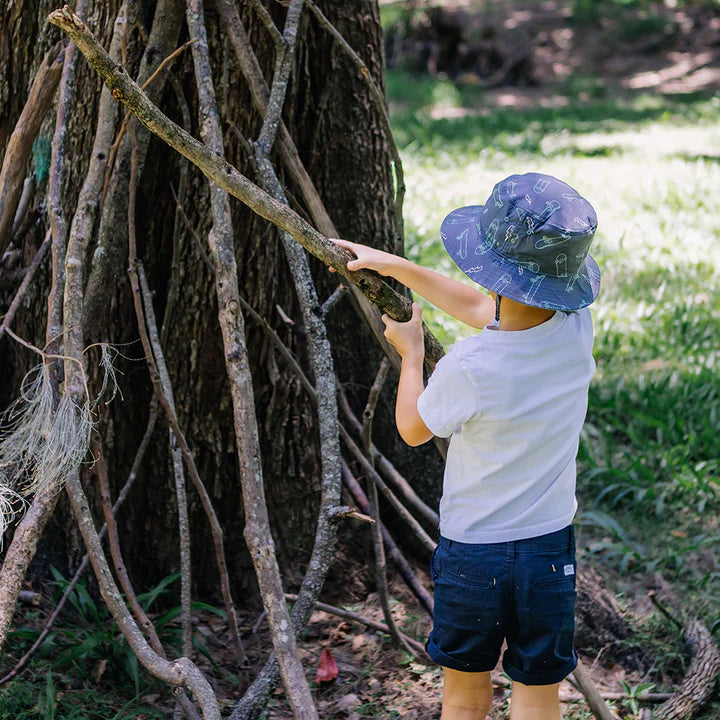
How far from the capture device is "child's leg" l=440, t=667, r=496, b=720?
6.77ft

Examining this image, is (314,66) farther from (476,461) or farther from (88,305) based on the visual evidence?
(476,461)

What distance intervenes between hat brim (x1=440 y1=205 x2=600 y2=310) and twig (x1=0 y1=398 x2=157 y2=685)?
123 centimetres

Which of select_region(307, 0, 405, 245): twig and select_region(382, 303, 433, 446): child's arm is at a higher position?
select_region(307, 0, 405, 245): twig

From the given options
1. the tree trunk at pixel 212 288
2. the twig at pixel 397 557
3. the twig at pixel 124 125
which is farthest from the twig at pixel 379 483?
the twig at pixel 124 125

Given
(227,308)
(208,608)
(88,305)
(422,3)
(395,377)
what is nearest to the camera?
(227,308)

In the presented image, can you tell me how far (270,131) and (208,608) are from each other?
1.43m

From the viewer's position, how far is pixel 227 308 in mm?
2152

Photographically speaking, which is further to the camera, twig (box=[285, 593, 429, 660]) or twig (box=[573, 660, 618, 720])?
twig (box=[285, 593, 429, 660])

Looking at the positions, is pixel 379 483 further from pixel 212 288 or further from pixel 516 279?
pixel 516 279

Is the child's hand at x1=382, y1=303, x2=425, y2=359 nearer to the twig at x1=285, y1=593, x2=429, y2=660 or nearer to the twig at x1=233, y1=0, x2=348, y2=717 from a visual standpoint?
the twig at x1=233, y1=0, x2=348, y2=717

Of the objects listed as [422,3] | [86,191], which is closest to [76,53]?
[86,191]

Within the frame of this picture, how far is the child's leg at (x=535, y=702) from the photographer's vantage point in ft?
6.65

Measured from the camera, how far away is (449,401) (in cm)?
180

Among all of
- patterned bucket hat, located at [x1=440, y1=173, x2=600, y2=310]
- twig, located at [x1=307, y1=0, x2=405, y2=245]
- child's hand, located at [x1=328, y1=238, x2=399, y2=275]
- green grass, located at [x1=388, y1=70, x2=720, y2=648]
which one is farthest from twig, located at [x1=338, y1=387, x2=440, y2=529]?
patterned bucket hat, located at [x1=440, y1=173, x2=600, y2=310]
